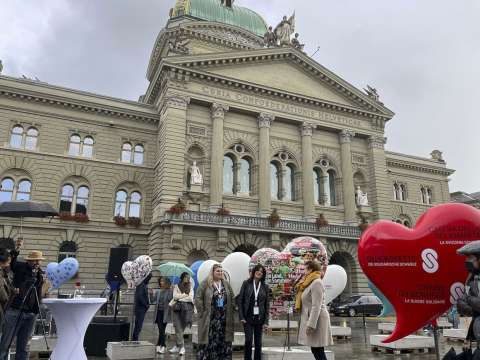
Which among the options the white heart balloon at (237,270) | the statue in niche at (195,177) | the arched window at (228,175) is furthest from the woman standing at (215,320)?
the arched window at (228,175)

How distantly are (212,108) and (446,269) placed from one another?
26.7m

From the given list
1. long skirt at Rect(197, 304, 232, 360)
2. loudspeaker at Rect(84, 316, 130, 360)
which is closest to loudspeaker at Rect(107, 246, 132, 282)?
loudspeaker at Rect(84, 316, 130, 360)

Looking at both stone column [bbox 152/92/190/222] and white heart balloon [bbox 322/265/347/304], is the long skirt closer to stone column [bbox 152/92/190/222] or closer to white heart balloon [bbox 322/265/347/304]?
white heart balloon [bbox 322/265/347/304]

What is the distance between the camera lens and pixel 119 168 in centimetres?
3100

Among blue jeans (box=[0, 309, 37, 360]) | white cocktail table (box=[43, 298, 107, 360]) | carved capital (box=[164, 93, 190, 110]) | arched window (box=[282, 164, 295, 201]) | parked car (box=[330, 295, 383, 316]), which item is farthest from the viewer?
arched window (box=[282, 164, 295, 201])

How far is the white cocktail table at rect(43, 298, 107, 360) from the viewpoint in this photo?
25.7 feet

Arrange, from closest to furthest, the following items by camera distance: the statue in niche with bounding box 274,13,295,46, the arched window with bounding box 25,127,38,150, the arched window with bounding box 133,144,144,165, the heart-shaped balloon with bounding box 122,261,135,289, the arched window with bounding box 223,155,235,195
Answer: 1. the heart-shaped balloon with bounding box 122,261,135,289
2. the arched window with bounding box 25,127,38,150
3. the arched window with bounding box 223,155,235,195
4. the arched window with bounding box 133,144,144,165
5. the statue in niche with bounding box 274,13,295,46

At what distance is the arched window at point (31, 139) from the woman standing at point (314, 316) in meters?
27.7

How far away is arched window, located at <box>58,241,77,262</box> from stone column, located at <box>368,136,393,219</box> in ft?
84.1

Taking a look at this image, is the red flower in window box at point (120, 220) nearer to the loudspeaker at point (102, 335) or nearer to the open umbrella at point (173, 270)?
the open umbrella at point (173, 270)

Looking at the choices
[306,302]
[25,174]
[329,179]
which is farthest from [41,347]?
[329,179]

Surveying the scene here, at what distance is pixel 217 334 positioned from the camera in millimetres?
7902

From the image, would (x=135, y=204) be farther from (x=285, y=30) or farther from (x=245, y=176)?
(x=285, y=30)

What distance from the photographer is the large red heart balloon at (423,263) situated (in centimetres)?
607
